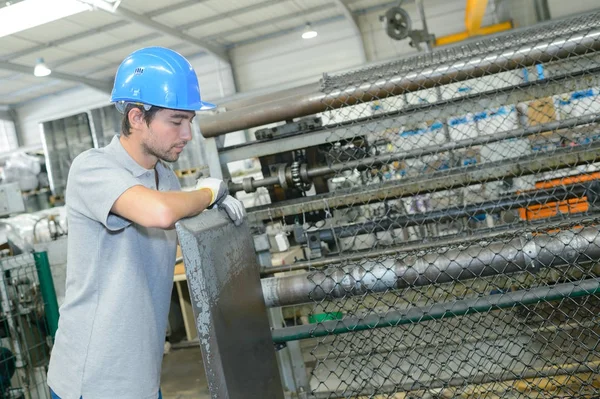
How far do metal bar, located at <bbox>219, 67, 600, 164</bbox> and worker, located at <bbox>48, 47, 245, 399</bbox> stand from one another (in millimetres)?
772

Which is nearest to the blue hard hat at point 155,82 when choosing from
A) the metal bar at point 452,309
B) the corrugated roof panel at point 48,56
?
the metal bar at point 452,309

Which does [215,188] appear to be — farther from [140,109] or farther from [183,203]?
[140,109]

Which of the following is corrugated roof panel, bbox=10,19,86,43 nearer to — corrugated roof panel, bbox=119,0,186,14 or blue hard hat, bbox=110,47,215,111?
corrugated roof panel, bbox=119,0,186,14

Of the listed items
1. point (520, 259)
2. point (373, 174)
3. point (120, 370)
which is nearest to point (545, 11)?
point (373, 174)

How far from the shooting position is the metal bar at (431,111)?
6.63 feet

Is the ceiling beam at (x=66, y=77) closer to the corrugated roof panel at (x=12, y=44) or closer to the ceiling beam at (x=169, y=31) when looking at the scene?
the corrugated roof panel at (x=12, y=44)

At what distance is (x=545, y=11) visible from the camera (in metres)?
7.72

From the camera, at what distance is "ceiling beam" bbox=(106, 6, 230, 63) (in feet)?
23.4

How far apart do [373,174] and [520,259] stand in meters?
1.53

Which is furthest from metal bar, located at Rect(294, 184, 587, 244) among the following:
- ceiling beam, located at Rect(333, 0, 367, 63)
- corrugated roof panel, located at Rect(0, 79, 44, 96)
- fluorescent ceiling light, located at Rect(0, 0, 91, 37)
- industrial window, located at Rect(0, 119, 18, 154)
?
industrial window, located at Rect(0, 119, 18, 154)

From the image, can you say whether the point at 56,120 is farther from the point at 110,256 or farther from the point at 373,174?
the point at 110,256

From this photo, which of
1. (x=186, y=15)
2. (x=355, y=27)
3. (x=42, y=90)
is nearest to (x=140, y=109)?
(x=186, y=15)

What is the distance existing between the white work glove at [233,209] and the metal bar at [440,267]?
23cm

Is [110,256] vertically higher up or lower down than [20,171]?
lower down
